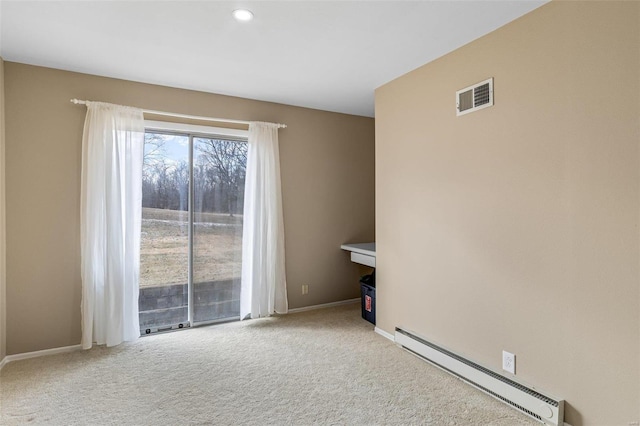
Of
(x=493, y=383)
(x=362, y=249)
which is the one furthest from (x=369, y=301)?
(x=493, y=383)

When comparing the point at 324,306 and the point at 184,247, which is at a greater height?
the point at 184,247

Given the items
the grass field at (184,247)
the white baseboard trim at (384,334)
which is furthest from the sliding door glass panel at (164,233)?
the white baseboard trim at (384,334)

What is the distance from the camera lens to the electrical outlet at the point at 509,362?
2.32m

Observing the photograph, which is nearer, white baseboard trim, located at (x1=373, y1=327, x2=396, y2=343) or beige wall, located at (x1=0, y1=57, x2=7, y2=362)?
beige wall, located at (x1=0, y1=57, x2=7, y2=362)

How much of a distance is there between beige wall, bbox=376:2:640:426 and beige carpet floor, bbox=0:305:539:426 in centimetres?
46

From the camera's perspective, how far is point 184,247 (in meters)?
3.78

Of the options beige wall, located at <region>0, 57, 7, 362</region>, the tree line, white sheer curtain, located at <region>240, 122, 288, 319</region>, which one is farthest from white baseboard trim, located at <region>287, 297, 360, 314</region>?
beige wall, located at <region>0, 57, 7, 362</region>

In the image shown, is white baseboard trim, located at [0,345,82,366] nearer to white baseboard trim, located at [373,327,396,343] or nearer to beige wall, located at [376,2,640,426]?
white baseboard trim, located at [373,327,396,343]

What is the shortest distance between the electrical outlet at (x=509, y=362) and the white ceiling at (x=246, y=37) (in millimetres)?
2269

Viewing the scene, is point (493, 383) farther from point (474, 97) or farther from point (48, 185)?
point (48, 185)

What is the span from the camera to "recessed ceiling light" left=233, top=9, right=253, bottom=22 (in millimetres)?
2182

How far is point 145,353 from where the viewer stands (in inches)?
123

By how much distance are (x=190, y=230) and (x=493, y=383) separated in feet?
10.3

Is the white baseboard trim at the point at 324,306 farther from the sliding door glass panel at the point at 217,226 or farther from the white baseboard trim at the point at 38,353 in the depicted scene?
the white baseboard trim at the point at 38,353
